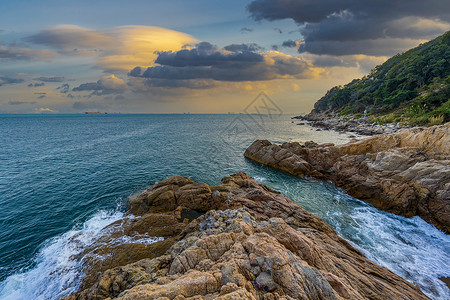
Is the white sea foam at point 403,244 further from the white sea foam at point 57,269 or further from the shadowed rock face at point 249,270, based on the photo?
the white sea foam at point 57,269

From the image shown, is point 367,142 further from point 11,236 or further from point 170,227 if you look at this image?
point 11,236

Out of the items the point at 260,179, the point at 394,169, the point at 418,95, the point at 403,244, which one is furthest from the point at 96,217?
the point at 418,95

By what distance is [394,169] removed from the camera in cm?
2598

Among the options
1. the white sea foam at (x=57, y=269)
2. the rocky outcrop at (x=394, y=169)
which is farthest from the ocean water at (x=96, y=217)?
the rocky outcrop at (x=394, y=169)

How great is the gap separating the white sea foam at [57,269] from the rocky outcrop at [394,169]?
96.0 feet

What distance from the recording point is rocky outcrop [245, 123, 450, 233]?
2158 centimetres

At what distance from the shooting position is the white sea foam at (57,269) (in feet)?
41.7

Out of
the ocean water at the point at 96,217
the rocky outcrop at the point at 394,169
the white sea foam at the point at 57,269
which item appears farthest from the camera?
the rocky outcrop at the point at 394,169

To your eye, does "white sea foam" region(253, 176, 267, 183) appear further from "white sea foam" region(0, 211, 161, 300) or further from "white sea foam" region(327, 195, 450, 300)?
"white sea foam" region(0, 211, 161, 300)

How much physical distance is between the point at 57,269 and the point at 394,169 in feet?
132

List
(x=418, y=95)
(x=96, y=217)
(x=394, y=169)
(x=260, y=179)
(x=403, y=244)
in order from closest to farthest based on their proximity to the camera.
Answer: (x=403, y=244), (x=96, y=217), (x=394, y=169), (x=260, y=179), (x=418, y=95)

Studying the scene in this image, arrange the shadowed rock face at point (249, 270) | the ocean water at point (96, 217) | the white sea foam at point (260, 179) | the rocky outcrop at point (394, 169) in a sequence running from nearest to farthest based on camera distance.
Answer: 1. the shadowed rock face at point (249, 270)
2. the ocean water at point (96, 217)
3. the rocky outcrop at point (394, 169)
4. the white sea foam at point (260, 179)

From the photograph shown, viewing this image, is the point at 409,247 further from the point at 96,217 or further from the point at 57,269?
the point at 96,217

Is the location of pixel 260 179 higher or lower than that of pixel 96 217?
higher
